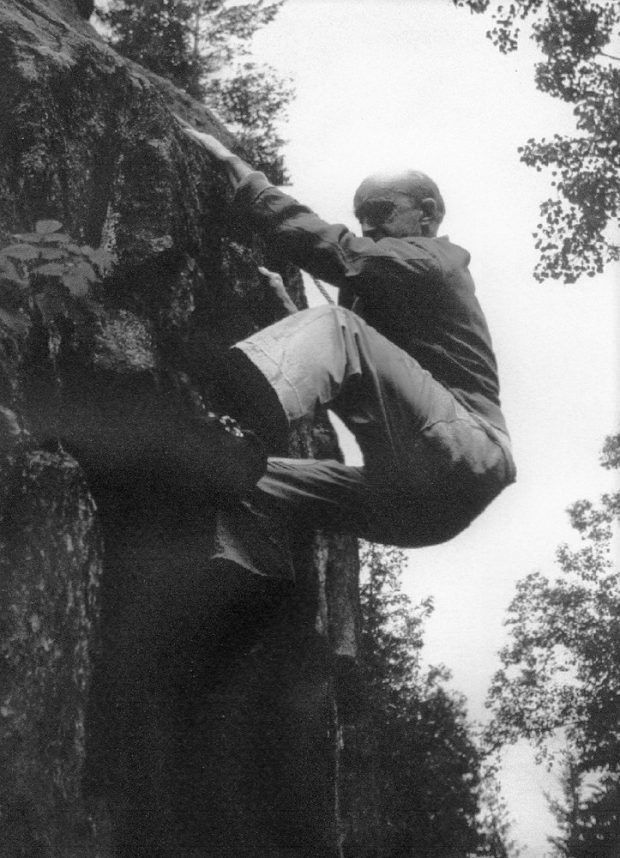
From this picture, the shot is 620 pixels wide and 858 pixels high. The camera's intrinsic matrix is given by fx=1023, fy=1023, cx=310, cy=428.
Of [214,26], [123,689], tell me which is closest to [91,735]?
[123,689]

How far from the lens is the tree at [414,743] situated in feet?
84.3

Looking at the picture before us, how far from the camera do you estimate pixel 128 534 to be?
14.5 feet

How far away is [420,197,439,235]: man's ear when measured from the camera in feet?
15.5

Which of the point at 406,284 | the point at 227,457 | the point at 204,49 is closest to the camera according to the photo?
the point at 227,457

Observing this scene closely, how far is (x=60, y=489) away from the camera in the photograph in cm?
397

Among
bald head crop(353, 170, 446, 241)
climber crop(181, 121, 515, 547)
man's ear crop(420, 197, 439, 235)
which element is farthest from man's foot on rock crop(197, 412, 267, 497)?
man's ear crop(420, 197, 439, 235)

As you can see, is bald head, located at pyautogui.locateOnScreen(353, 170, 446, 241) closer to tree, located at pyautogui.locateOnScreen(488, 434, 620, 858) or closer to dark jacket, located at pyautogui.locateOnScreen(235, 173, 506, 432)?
dark jacket, located at pyautogui.locateOnScreen(235, 173, 506, 432)

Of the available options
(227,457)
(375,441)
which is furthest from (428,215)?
(227,457)

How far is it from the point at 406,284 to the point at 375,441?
0.76 m

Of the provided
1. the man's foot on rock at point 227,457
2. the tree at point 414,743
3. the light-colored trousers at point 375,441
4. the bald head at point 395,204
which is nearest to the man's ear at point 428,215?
the bald head at point 395,204

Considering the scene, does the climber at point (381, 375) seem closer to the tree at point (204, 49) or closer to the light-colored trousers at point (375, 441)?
the light-colored trousers at point (375, 441)

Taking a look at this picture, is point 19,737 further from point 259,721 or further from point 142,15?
point 142,15

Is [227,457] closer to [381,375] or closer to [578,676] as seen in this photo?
[381,375]

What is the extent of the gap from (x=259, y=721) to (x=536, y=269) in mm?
9620
